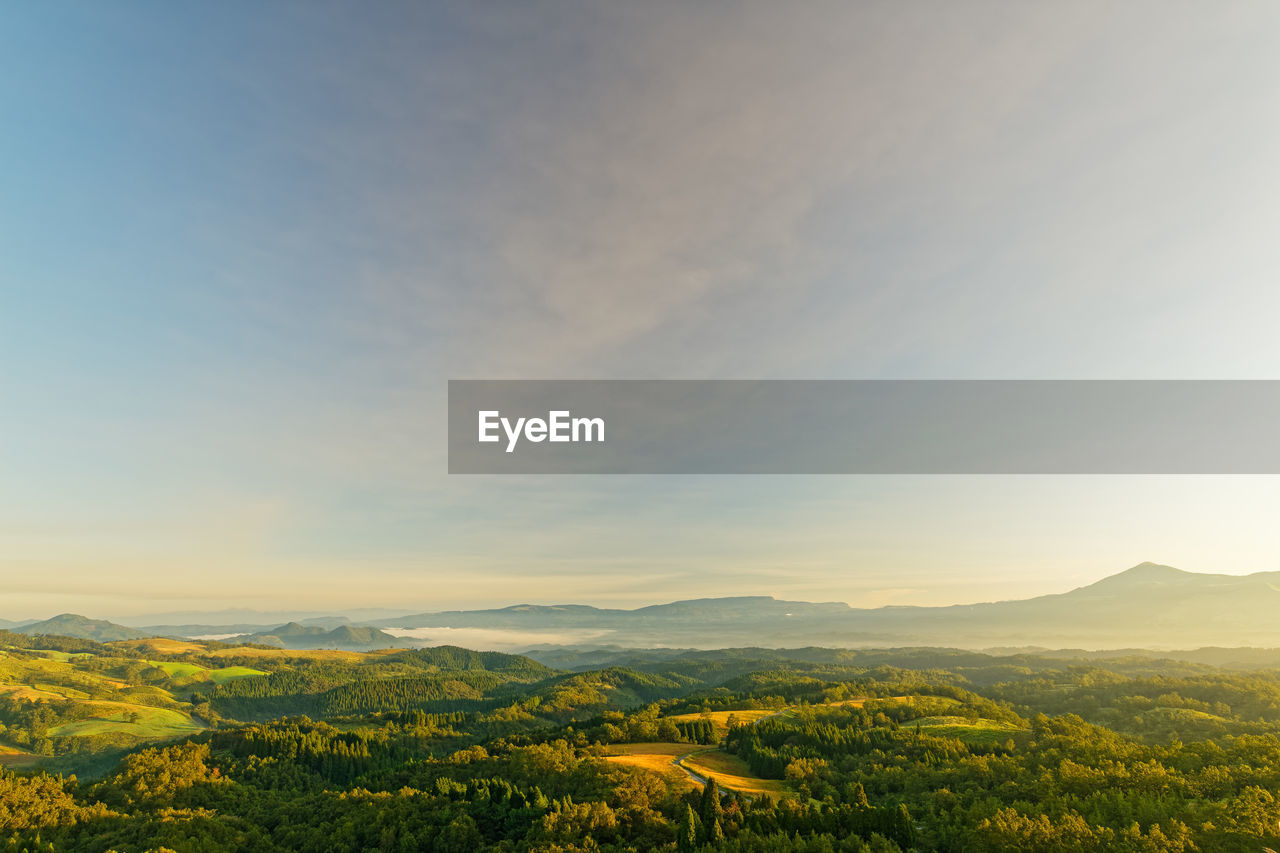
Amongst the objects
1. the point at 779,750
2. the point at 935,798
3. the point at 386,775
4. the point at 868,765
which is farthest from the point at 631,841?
the point at 386,775

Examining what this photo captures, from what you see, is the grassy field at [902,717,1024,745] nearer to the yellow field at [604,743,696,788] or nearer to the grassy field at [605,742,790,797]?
the grassy field at [605,742,790,797]

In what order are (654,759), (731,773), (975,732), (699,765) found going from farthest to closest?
(975,732)
(654,759)
(699,765)
(731,773)

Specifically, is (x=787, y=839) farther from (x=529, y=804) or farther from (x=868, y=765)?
(x=868, y=765)

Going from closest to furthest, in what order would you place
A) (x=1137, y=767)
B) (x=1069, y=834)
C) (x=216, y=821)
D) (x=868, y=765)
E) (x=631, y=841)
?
(x=1069, y=834)
(x=631, y=841)
(x=1137, y=767)
(x=216, y=821)
(x=868, y=765)

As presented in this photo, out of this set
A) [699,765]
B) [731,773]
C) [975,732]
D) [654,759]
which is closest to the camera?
[731,773]

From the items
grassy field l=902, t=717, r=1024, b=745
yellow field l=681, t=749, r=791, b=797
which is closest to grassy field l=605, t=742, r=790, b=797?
yellow field l=681, t=749, r=791, b=797

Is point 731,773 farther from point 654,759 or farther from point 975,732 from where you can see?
point 975,732

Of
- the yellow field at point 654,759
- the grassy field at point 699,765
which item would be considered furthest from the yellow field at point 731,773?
the yellow field at point 654,759

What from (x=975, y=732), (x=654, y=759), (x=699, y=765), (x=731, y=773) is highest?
(x=975, y=732)

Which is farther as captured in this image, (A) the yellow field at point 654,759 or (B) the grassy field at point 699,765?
(A) the yellow field at point 654,759

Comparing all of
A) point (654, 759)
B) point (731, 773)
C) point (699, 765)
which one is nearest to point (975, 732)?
point (731, 773)

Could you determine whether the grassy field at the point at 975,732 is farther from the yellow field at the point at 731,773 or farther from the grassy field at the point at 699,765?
the grassy field at the point at 699,765
